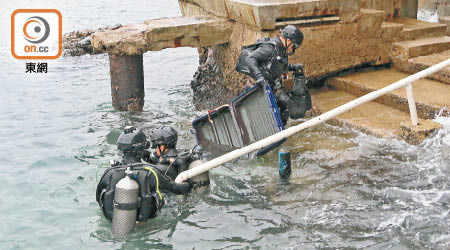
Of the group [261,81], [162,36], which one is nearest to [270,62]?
[261,81]

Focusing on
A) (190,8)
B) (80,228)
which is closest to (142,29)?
(190,8)

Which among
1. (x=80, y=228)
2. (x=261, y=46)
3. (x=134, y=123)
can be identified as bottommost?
(x=80, y=228)

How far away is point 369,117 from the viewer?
Result: 837 centimetres

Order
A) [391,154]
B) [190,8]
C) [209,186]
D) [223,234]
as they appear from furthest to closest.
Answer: [190,8], [391,154], [209,186], [223,234]

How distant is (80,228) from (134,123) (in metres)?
3.44

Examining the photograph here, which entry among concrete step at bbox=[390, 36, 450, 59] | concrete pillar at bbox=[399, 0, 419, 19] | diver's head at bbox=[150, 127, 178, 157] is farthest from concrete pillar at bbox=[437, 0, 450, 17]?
diver's head at bbox=[150, 127, 178, 157]

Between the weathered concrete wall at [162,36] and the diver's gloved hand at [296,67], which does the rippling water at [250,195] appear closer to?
the diver's gloved hand at [296,67]

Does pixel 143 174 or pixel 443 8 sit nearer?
pixel 143 174

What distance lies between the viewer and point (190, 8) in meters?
11.5

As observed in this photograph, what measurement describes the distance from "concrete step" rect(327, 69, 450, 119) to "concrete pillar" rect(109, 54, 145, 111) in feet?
10.5

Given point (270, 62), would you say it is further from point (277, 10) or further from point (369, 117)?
point (369, 117)

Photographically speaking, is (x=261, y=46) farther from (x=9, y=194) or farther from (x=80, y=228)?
(x=9, y=194)

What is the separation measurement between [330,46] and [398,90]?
1362 mm

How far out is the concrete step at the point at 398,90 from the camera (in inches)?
321
